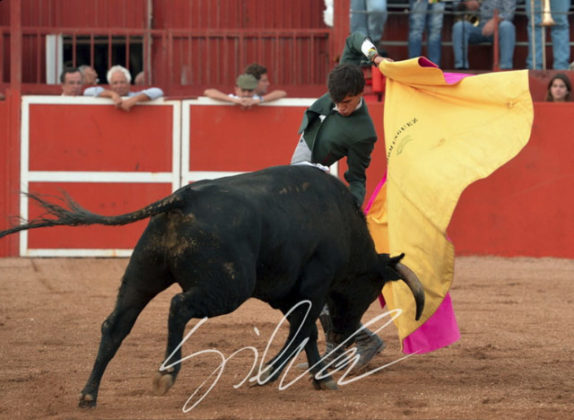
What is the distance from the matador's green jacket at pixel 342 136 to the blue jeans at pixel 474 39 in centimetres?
642

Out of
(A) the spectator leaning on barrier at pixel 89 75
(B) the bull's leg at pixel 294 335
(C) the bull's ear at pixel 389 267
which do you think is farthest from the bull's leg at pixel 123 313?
(A) the spectator leaning on barrier at pixel 89 75

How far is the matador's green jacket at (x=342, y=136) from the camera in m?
5.48

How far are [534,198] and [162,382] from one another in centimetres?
707

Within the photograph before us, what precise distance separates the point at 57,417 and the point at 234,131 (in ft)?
21.4

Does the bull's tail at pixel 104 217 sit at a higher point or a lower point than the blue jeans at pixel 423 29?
lower

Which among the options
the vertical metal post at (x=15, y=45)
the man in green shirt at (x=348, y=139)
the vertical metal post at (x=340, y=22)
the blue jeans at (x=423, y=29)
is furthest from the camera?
the blue jeans at (x=423, y=29)

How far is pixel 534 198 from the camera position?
10508mm

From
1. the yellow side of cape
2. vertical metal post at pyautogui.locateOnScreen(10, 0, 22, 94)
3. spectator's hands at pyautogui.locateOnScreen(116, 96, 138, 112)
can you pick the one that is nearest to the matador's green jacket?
the yellow side of cape

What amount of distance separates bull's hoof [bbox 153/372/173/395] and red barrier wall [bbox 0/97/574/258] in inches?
251

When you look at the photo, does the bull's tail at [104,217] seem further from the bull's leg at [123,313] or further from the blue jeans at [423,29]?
the blue jeans at [423,29]

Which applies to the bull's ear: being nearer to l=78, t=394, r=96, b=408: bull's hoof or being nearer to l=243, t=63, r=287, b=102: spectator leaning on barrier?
l=78, t=394, r=96, b=408: bull's hoof

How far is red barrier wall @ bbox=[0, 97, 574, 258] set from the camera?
34.1 feet

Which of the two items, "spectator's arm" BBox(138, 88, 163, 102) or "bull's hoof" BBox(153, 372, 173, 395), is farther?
"spectator's arm" BBox(138, 88, 163, 102)

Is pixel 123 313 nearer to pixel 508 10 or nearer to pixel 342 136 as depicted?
pixel 342 136
